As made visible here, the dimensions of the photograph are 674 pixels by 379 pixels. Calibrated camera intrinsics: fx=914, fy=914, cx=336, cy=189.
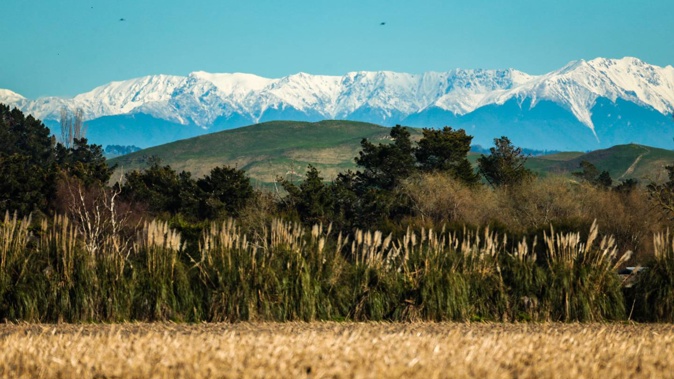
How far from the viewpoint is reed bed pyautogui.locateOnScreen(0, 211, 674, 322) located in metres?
17.7

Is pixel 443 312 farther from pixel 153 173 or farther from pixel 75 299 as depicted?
pixel 153 173

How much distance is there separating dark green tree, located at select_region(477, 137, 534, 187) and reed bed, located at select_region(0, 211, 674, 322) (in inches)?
2146

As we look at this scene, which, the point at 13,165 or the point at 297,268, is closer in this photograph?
the point at 297,268

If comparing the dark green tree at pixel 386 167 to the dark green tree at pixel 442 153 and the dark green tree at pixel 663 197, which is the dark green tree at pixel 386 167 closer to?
the dark green tree at pixel 442 153

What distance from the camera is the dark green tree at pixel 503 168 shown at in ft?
252

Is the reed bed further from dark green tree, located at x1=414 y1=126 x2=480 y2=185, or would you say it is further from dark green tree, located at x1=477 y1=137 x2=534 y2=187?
dark green tree, located at x1=477 y1=137 x2=534 y2=187

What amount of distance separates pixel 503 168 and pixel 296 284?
6245 centimetres

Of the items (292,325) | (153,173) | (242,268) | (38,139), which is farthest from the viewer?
(38,139)

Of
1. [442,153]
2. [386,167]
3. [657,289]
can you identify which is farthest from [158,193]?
[657,289]

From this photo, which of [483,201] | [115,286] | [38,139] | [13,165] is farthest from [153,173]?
[115,286]

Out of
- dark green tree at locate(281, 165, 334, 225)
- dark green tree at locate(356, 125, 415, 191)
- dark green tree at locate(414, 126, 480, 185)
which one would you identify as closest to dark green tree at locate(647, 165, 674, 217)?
dark green tree at locate(414, 126, 480, 185)

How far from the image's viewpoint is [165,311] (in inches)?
696

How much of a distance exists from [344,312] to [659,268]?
262 inches

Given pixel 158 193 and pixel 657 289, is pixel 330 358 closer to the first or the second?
pixel 657 289
